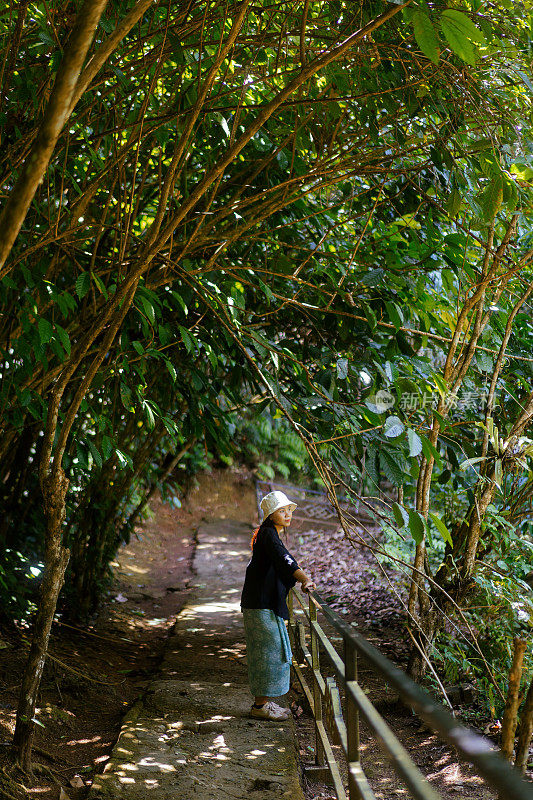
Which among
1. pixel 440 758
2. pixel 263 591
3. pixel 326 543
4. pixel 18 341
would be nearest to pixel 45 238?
pixel 18 341

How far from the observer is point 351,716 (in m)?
2.05

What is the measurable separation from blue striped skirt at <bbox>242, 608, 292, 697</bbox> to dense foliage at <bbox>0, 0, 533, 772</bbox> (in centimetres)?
84

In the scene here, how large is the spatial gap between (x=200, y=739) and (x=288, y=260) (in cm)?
272

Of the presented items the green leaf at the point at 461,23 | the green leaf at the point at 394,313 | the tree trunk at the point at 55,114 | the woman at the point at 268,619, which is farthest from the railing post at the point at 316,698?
the green leaf at the point at 461,23

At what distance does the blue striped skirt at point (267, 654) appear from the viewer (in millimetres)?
3975

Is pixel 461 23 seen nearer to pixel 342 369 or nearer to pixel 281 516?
pixel 342 369

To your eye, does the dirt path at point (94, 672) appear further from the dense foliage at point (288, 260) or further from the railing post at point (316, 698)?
the railing post at point (316, 698)

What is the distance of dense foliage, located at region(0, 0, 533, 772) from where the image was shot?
10.0ft

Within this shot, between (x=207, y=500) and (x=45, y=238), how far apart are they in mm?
10709

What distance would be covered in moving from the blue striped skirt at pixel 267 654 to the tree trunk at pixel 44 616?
1311 mm

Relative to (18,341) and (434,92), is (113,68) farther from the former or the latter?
(434,92)

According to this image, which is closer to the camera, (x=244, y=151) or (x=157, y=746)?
(x=157, y=746)

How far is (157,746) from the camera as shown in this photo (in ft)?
11.5

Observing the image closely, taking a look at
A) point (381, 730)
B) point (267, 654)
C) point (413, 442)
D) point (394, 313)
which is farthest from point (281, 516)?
point (381, 730)
